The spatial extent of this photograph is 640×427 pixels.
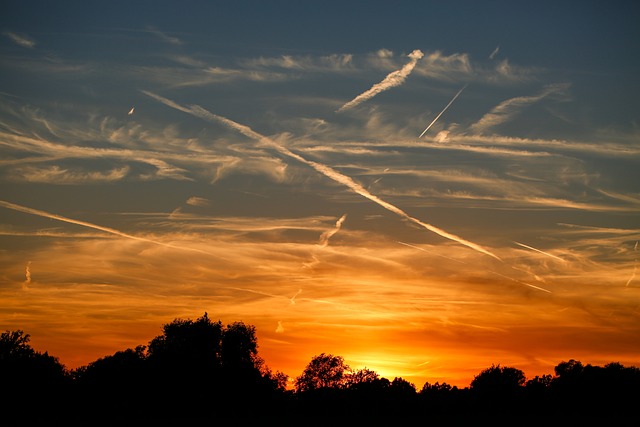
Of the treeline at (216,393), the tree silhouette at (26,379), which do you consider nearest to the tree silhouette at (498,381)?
the treeline at (216,393)

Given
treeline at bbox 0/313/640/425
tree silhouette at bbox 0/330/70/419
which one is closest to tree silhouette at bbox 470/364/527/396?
Answer: treeline at bbox 0/313/640/425

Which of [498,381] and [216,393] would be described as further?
[498,381]

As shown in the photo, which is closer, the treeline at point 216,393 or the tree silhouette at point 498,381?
the treeline at point 216,393

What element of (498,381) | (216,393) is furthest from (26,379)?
(498,381)

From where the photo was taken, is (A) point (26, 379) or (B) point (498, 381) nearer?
(A) point (26, 379)

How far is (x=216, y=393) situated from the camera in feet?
460

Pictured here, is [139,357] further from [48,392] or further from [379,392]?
[379,392]

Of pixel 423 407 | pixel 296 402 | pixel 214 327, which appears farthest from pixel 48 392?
pixel 423 407

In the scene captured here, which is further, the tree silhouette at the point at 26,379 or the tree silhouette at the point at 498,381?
the tree silhouette at the point at 498,381

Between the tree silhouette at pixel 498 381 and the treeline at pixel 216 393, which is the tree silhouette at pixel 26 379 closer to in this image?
the treeline at pixel 216 393

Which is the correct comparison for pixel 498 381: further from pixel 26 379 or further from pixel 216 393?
pixel 26 379

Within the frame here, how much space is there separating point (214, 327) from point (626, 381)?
89011 mm

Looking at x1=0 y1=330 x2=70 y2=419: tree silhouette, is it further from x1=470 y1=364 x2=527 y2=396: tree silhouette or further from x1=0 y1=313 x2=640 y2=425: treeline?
x1=470 y1=364 x2=527 y2=396: tree silhouette

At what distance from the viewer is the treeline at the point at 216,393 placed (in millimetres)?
128300
